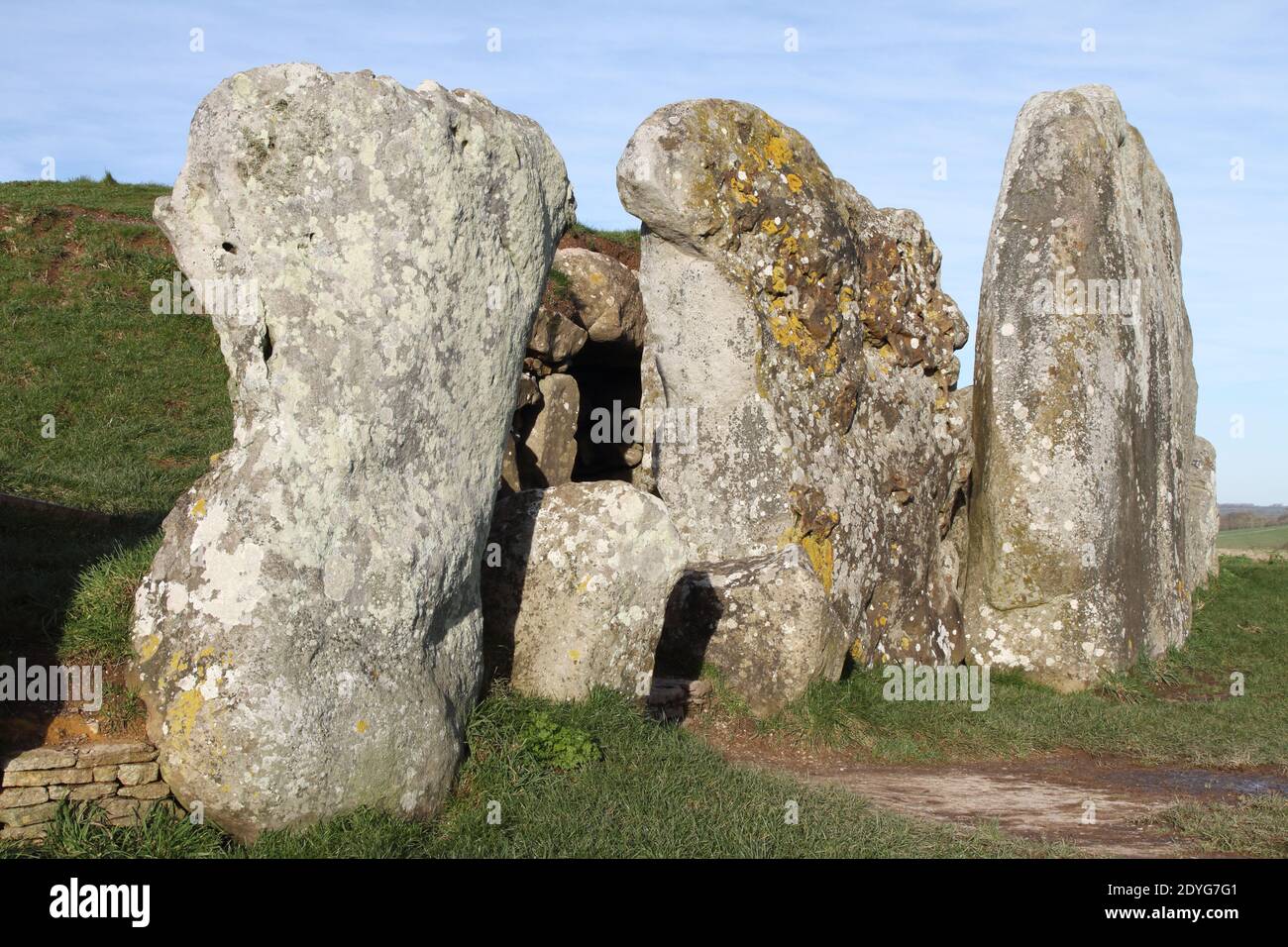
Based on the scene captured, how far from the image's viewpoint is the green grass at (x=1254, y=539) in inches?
1027

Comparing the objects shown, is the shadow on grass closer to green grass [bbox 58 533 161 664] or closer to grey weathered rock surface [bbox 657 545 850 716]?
green grass [bbox 58 533 161 664]

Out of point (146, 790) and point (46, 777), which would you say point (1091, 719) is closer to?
point (146, 790)

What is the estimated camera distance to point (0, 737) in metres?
5.64

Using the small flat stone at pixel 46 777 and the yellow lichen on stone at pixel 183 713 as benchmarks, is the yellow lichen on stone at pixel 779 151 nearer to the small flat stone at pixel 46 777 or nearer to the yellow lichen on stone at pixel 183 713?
the yellow lichen on stone at pixel 183 713

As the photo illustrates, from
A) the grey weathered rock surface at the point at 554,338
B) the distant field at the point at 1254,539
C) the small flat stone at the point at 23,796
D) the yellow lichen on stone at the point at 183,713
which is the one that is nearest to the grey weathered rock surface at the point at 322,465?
the yellow lichen on stone at the point at 183,713

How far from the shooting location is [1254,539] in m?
29.4

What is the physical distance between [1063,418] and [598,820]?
7.89 metres

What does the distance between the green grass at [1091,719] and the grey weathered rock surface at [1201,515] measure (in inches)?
128

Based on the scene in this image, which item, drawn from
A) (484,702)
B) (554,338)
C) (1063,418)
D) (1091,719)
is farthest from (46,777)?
(1063,418)

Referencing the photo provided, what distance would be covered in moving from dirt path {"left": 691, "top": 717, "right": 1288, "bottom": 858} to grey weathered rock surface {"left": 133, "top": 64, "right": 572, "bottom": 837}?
277 cm

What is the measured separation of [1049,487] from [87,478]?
8962mm

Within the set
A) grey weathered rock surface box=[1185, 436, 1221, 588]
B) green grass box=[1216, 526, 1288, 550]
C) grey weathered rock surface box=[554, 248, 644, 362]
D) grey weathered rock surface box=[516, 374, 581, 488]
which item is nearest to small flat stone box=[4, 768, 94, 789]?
grey weathered rock surface box=[516, 374, 581, 488]

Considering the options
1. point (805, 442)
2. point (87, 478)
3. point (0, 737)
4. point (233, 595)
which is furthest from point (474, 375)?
point (87, 478)
